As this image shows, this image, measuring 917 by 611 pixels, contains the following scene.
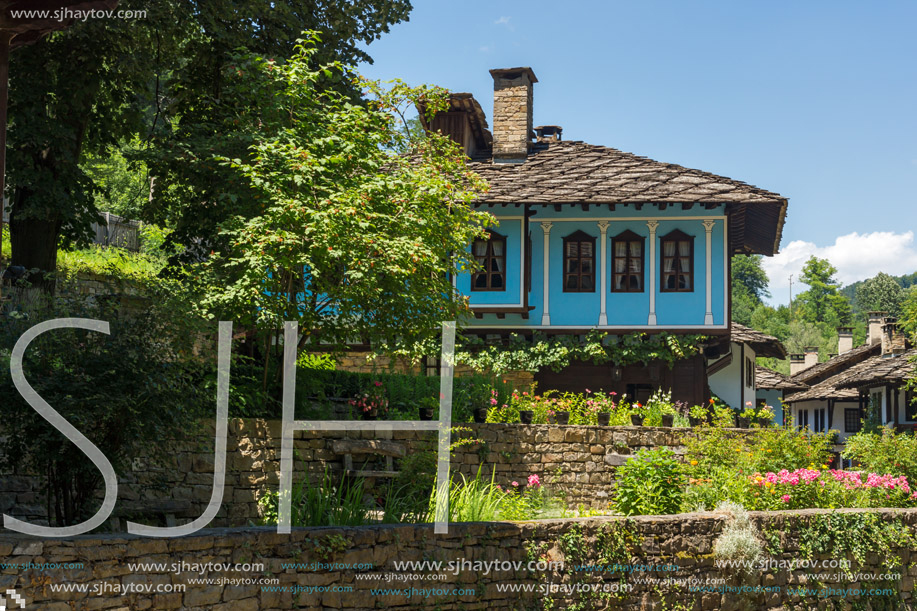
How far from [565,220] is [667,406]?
17.6 ft

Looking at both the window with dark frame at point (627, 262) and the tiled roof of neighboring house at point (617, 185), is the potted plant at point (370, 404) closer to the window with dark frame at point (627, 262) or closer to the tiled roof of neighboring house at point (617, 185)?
the tiled roof of neighboring house at point (617, 185)

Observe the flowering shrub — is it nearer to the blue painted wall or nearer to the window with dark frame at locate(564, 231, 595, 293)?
the blue painted wall

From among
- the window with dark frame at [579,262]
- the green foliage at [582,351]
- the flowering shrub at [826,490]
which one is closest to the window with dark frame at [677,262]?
the green foliage at [582,351]

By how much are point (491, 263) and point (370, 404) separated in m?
7.32

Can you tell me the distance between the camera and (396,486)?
1148cm

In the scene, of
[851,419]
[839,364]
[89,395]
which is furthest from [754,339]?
[839,364]

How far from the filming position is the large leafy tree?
1250 cm

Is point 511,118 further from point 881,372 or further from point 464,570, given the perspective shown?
point 881,372

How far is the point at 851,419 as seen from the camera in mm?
38188

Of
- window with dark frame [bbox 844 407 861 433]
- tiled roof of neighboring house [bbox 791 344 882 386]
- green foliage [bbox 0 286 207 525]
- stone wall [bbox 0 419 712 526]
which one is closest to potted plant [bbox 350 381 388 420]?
stone wall [bbox 0 419 712 526]

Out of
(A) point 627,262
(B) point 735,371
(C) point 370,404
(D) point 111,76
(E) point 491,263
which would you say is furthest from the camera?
(B) point 735,371

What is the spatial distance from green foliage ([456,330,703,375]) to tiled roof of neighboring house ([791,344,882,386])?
2279 cm

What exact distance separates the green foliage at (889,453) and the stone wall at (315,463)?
2782 mm

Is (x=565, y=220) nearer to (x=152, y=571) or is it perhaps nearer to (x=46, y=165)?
(x=46, y=165)
